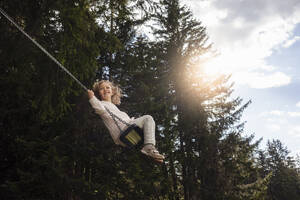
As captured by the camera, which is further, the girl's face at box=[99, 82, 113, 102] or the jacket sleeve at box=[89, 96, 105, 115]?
the girl's face at box=[99, 82, 113, 102]

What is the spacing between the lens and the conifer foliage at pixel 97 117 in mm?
3855

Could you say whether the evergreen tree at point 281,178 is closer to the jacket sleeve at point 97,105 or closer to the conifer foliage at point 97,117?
the conifer foliage at point 97,117

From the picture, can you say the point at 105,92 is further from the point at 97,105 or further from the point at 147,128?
the point at 147,128

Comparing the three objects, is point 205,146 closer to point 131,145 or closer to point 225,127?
point 225,127

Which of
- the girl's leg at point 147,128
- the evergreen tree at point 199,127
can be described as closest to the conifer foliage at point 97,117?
the evergreen tree at point 199,127

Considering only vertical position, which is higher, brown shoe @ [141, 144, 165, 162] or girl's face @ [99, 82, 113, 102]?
girl's face @ [99, 82, 113, 102]

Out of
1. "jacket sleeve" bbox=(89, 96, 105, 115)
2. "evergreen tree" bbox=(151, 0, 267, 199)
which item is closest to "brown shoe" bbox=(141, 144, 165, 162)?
"jacket sleeve" bbox=(89, 96, 105, 115)

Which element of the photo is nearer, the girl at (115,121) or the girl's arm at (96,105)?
the girl at (115,121)

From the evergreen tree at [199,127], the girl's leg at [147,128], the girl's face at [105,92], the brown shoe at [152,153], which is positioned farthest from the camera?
the evergreen tree at [199,127]

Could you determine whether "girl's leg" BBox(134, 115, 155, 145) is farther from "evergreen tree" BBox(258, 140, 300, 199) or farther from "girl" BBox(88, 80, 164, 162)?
"evergreen tree" BBox(258, 140, 300, 199)

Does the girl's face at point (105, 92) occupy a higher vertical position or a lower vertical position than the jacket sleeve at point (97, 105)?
higher

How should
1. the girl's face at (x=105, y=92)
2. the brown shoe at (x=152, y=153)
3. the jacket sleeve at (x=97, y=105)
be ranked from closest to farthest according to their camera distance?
the brown shoe at (x=152, y=153) < the jacket sleeve at (x=97, y=105) < the girl's face at (x=105, y=92)

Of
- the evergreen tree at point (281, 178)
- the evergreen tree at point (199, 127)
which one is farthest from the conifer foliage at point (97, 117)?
the evergreen tree at point (281, 178)

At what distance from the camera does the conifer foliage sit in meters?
3.86
